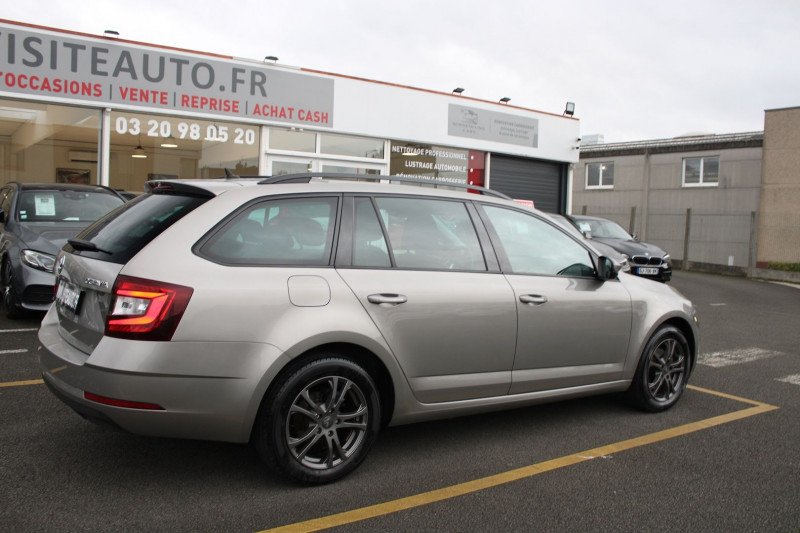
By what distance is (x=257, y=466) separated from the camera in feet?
13.1

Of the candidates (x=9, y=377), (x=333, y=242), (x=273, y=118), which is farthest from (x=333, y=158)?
(x=333, y=242)

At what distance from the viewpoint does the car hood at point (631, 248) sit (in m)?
14.8

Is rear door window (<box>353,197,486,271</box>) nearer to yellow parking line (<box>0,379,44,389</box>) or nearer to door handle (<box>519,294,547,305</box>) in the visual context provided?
door handle (<box>519,294,547,305</box>)

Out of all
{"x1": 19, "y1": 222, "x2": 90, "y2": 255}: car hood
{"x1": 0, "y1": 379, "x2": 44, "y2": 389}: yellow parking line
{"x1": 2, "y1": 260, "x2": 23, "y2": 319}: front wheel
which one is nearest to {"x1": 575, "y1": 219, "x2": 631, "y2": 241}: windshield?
{"x1": 19, "y1": 222, "x2": 90, "y2": 255}: car hood

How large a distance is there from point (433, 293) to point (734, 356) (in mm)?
5144

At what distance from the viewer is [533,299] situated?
4508 millimetres

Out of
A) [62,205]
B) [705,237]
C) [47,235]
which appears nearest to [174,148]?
[62,205]

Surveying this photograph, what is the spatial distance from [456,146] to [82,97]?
7.95 metres

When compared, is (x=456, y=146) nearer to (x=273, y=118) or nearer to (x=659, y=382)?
(x=273, y=118)

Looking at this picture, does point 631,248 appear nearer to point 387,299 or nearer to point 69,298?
point 387,299

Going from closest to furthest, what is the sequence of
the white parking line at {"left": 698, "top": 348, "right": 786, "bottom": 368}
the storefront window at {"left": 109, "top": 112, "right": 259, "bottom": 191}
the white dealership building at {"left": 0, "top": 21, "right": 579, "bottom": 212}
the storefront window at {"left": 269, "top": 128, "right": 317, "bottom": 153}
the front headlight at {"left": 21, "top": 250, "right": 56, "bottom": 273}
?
1. the white parking line at {"left": 698, "top": 348, "right": 786, "bottom": 368}
2. the front headlight at {"left": 21, "top": 250, "right": 56, "bottom": 273}
3. the white dealership building at {"left": 0, "top": 21, "right": 579, "bottom": 212}
4. the storefront window at {"left": 109, "top": 112, "right": 259, "bottom": 191}
5. the storefront window at {"left": 269, "top": 128, "right": 317, "bottom": 153}

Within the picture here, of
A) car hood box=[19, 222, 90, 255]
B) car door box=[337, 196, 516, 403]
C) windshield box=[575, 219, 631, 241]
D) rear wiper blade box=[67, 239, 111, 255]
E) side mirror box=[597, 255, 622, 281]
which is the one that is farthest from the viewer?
windshield box=[575, 219, 631, 241]

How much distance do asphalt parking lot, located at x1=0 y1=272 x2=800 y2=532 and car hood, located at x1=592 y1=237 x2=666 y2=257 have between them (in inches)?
372

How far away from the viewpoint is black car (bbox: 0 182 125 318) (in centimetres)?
779
